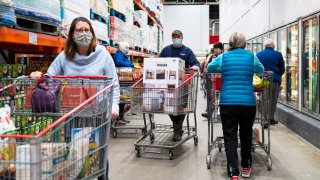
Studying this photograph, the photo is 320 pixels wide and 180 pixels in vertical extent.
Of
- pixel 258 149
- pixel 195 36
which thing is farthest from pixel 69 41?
pixel 195 36

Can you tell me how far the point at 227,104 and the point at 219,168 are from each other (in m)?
0.98

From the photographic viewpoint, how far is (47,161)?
192cm

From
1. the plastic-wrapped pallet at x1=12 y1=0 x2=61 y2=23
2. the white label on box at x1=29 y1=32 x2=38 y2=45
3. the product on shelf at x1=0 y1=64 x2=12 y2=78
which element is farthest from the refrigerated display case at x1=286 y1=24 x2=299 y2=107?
the product on shelf at x1=0 y1=64 x2=12 y2=78

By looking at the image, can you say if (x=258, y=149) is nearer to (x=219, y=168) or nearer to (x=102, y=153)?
(x=219, y=168)

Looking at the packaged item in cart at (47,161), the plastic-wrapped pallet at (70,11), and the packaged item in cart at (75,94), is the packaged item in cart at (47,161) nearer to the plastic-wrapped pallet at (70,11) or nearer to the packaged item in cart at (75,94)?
the packaged item in cart at (75,94)

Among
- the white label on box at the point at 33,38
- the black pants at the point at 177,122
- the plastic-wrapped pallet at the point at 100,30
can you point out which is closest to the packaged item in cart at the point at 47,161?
the white label on box at the point at 33,38

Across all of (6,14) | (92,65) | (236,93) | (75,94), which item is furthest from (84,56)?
(236,93)

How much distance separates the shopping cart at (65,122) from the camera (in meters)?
1.96

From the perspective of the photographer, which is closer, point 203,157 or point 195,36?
point 203,157

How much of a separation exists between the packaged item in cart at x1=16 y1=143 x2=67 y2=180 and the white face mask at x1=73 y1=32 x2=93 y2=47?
1119mm

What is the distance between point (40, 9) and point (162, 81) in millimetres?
1703

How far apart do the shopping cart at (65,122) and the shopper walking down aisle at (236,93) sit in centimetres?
186

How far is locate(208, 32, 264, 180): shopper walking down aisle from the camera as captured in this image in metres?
4.06

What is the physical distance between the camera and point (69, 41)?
306 centimetres
